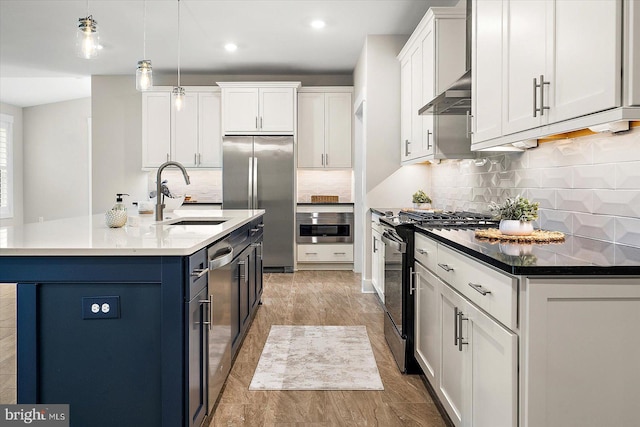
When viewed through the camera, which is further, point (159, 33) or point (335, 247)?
point (335, 247)

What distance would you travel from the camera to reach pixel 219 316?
2.51 metres

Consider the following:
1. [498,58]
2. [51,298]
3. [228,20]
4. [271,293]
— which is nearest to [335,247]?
[271,293]

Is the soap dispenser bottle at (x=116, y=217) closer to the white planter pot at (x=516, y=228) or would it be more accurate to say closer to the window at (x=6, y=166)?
the white planter pot at (x=516, y=228)

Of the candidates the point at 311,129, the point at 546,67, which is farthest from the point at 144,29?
the point at 546,67

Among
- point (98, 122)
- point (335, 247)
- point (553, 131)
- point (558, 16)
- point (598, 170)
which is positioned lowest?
point (335, 247)

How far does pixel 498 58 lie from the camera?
92.2 inches

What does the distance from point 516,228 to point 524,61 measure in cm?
72

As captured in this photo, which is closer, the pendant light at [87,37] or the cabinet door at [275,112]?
the pendant light at [87,37]

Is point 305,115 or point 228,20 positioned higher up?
point 228,20

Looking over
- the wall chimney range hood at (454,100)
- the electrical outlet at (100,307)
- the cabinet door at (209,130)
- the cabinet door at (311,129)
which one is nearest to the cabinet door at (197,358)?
the electrical outlet at (100,307)

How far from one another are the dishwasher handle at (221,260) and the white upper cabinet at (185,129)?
4.37 m

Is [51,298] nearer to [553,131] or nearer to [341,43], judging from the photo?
[553,131]

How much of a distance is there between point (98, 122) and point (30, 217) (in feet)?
12.7

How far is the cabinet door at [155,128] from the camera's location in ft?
22.2
